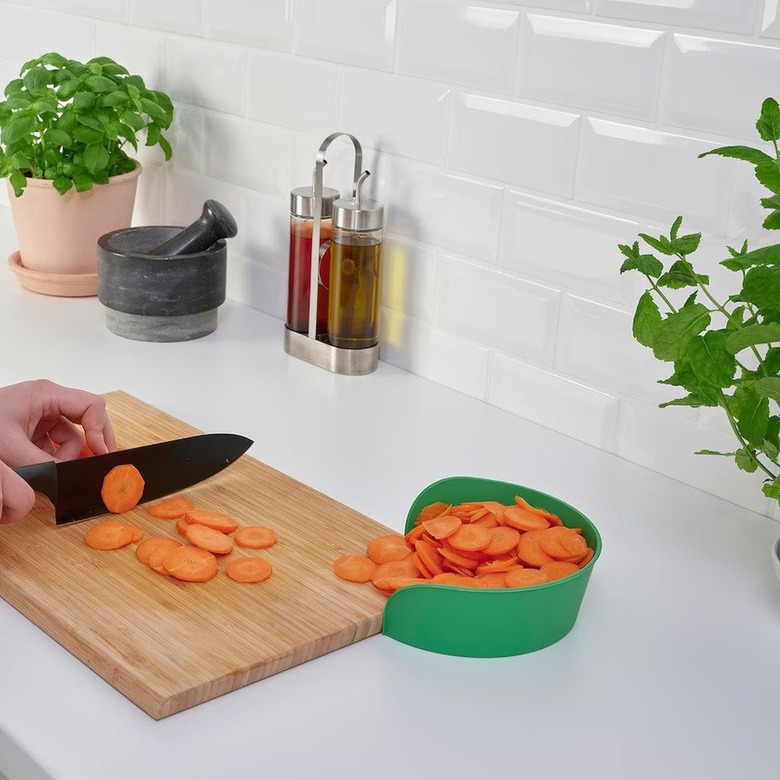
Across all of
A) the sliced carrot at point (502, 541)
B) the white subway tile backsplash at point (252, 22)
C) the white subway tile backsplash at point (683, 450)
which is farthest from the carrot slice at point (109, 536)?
the white subway tile backsplash at point (252, 22)

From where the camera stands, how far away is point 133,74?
6.21ft

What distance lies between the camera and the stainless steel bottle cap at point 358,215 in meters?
1.45

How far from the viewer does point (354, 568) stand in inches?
40.6

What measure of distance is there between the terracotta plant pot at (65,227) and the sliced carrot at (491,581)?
0.99 metres

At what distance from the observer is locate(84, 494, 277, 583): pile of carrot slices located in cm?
101

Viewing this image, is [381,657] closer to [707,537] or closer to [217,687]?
[217,687]

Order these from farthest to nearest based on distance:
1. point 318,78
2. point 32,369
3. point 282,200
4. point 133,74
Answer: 1. point 133,74
2. point 282,200
3. point 318,78
4. point 32,369

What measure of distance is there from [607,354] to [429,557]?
0.44 meters

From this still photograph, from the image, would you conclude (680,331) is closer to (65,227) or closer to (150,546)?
(150,546)

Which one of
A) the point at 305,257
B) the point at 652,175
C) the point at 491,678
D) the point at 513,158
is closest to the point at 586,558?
the point at 491,678

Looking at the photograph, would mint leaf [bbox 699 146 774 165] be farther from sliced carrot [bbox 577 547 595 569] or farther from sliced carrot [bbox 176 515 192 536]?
sliced carrot [bbox 176 515 192 536]

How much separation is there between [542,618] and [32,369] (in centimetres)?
79

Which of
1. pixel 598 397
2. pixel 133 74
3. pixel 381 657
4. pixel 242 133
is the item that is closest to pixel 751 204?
pixel 598 397

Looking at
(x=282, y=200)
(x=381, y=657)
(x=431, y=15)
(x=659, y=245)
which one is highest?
(x=431, y=15)
